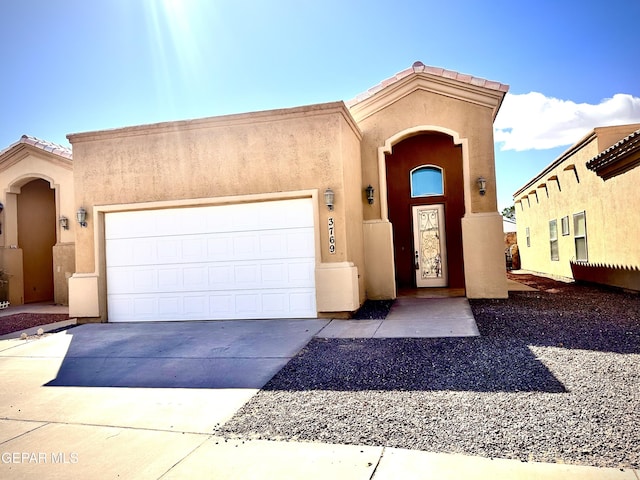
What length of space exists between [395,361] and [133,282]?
21.5ft

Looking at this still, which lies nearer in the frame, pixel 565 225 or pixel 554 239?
pixel 565 225

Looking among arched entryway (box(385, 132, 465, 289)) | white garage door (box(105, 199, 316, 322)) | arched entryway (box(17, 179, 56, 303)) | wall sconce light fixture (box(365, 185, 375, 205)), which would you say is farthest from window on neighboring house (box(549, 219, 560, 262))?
arched entryway (box(17, 179, 56, 303))

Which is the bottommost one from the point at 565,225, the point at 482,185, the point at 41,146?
the point at 565,225

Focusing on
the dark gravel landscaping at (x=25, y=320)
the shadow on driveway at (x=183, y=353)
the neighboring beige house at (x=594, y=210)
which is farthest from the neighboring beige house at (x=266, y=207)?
the neighboring beige house at (x=594, y=210)

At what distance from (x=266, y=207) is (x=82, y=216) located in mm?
4148

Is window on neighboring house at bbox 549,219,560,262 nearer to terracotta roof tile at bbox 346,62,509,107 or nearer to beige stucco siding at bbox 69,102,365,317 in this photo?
terracotta roof tile at bbox 346,62,509,107

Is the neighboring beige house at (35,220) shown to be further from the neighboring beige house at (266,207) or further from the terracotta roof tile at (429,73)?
the terracotta roof tile at (429,73)

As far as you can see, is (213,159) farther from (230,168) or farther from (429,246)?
(429,246)

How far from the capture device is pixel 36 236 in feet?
49.9

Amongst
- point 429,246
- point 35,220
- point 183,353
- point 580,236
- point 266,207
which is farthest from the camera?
point 35,220

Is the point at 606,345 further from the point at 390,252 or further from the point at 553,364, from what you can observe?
the point at 390,252

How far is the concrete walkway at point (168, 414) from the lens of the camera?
307 cm

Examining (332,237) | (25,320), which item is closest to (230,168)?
A: (332,237)

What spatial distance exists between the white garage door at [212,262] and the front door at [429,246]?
17.9 feet
